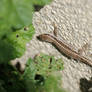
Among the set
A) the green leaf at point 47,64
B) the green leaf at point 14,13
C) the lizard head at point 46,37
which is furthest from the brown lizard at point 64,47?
the green leaf at point 14,13

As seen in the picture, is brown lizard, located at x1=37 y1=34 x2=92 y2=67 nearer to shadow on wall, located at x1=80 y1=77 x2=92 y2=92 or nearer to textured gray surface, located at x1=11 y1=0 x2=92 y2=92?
textured gray surface, located at x1=11 y1=0 x2=92 y2=92

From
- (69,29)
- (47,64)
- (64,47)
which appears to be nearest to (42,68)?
(47,64)

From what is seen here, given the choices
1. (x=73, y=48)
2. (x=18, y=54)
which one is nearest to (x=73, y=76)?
(x=73, y=48)

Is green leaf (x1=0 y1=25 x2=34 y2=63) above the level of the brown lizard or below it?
above

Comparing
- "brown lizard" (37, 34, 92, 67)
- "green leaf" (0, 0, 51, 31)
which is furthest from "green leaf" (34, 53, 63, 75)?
"green leaf" (0, 0, 51, 31)

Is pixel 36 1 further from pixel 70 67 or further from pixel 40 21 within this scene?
pixel 70 67

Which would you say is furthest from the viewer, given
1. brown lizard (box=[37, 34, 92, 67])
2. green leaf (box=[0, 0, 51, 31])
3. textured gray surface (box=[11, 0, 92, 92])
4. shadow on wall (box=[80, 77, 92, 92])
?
shadow on wall (box=[80, 77, 92, 92])
